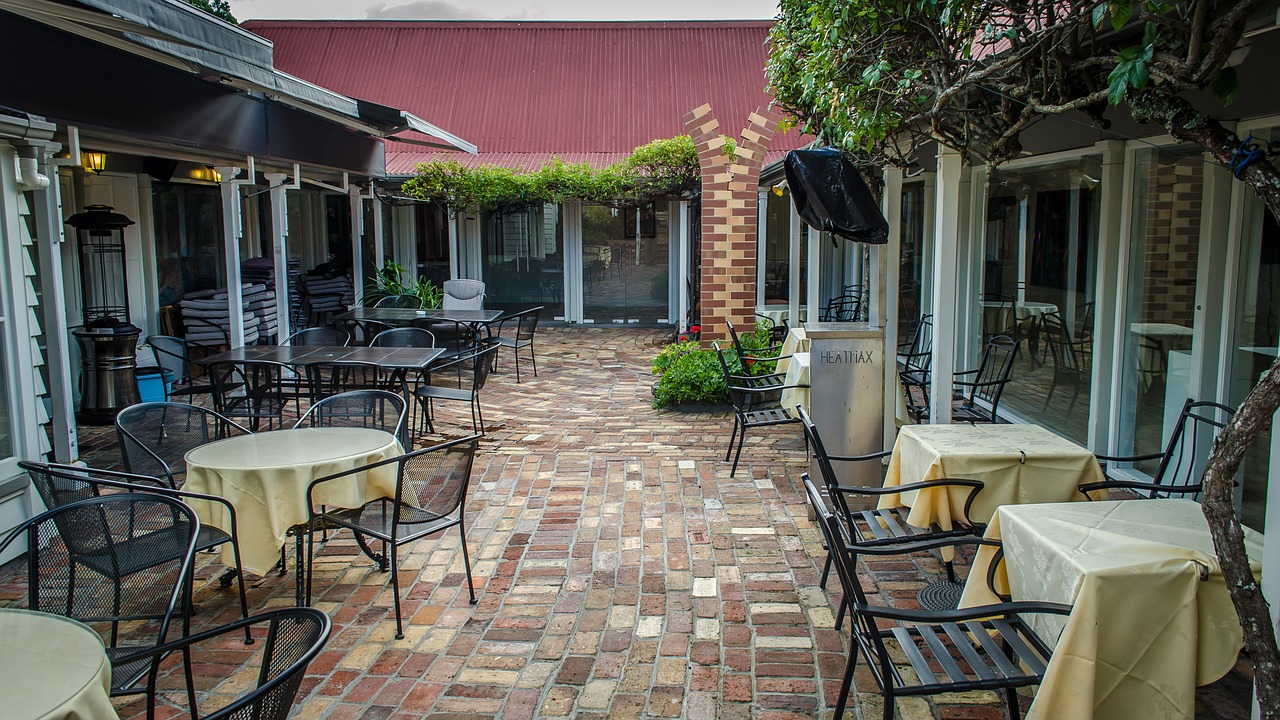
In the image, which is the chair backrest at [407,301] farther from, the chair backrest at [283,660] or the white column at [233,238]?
the chair backrest at [283,660]

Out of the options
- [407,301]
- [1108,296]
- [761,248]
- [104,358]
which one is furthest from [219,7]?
[1108,296]

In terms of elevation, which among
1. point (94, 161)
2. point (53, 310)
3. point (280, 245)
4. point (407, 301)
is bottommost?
point (407, 301)

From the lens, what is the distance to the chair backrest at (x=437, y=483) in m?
4.31

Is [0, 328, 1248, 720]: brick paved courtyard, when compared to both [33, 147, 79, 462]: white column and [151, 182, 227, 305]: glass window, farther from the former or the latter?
[151, 182, 227, 305]: glass window

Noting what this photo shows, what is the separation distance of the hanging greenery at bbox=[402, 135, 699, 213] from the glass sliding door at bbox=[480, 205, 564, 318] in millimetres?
2012

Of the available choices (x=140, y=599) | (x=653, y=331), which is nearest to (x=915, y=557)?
(x=140, y=599)

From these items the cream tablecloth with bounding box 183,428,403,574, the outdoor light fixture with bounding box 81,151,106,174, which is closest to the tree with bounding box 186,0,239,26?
the outdoor light fixture with bounding box 81,151,106,174

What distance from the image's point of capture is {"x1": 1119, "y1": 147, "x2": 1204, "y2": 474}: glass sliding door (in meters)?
5.36

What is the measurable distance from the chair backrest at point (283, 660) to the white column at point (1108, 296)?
5513mm

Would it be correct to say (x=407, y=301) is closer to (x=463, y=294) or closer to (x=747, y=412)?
(x=463, y=294)

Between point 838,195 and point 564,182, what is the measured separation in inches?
358

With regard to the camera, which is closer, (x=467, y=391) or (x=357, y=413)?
(x=357, y=413)


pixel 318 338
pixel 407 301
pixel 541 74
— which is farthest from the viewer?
pixel 541 74

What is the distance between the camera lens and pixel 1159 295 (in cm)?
569
